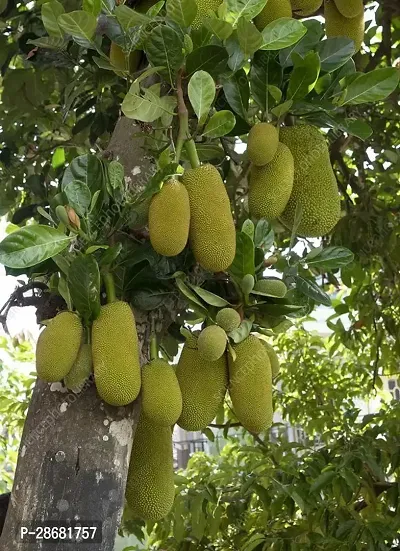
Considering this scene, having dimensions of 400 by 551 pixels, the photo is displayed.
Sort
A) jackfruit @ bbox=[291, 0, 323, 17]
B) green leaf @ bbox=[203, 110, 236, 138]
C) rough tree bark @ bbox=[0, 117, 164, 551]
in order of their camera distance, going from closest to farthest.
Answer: rough tree bark @ bbox=[0, 117, 164, 551], green leaf @ bbox=[203, 110, 236, 138], jackfruit @ bbox=[291, 0, 323, 17]

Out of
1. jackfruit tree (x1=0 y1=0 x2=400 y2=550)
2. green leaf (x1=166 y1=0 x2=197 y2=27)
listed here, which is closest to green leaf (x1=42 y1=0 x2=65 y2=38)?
jackfruit tree (x1=0 y1=0 x2=400 y2=550)

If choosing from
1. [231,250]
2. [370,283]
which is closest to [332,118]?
[231,250]

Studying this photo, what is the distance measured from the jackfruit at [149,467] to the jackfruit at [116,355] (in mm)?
118

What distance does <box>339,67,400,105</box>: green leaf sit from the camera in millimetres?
799

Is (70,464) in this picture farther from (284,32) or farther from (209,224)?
(284,32)

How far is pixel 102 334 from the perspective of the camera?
678mm

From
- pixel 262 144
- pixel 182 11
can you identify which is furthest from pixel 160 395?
pixel 182 11

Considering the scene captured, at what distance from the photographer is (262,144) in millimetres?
749

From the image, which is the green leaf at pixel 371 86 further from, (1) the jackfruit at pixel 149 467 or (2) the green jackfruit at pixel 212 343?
(1) the jackfruit at pixel 149 467

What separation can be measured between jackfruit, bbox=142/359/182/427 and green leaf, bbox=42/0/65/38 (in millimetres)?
433

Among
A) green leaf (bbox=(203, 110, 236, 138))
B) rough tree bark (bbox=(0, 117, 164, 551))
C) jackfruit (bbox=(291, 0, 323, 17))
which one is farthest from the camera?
jackfruit (bbox=(291, 0, 323, 17))

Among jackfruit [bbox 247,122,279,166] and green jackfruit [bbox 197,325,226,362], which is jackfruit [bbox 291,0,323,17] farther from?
green jackfruit [bbox 197,325,226,362]

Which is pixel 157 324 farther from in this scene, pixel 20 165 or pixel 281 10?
pixel 20 165

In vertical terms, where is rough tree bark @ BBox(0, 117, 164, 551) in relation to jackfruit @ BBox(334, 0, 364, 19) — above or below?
below
